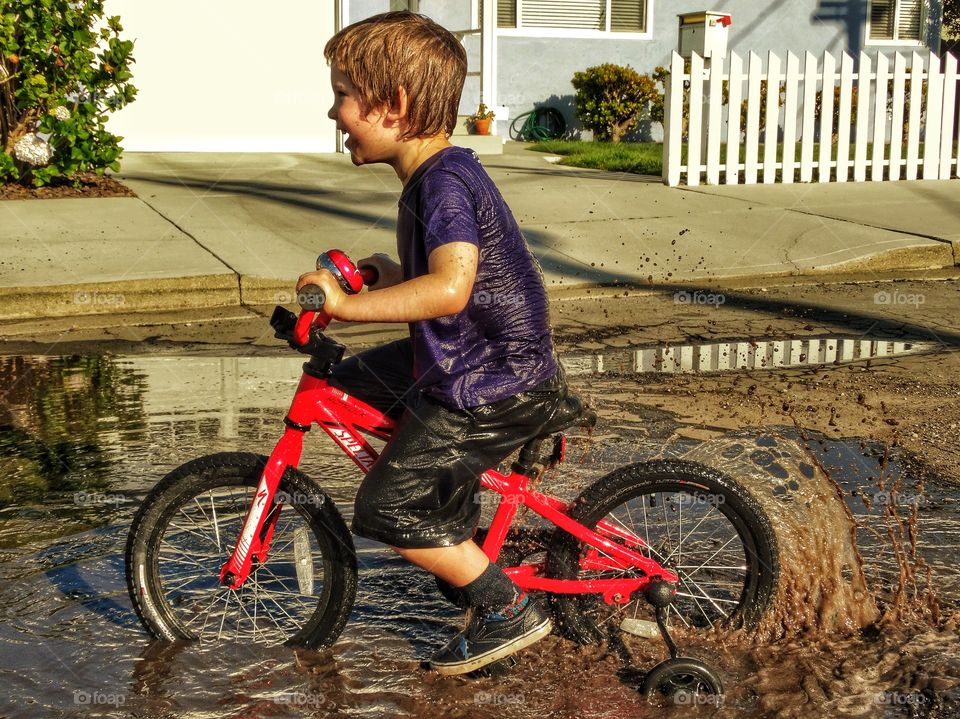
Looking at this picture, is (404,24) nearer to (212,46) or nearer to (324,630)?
(324,630)

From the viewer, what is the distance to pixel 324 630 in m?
3.64

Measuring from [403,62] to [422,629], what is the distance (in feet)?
5.73

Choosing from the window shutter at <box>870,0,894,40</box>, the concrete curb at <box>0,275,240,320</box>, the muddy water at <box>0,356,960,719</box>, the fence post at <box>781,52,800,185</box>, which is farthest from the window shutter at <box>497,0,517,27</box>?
the muddy water at <box>0,356,960,719</box>

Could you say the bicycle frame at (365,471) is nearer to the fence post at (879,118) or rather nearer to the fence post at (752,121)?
the fence post at (752,121)

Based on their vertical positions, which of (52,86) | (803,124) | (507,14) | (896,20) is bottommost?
(803,124)

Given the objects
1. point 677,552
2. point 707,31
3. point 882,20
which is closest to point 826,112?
point 707,31

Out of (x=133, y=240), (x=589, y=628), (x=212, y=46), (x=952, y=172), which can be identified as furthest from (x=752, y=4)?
(x=589, y=628)

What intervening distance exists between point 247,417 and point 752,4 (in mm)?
16530

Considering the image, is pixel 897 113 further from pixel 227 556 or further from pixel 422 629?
pixel 227 556

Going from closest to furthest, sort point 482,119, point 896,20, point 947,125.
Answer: point 947,125, point 482,119, point 896,20

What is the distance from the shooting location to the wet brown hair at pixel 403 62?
309cm

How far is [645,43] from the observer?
20.1 m

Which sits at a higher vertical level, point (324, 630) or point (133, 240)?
point (133, 240)

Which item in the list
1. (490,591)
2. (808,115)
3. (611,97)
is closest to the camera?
(490,591)
